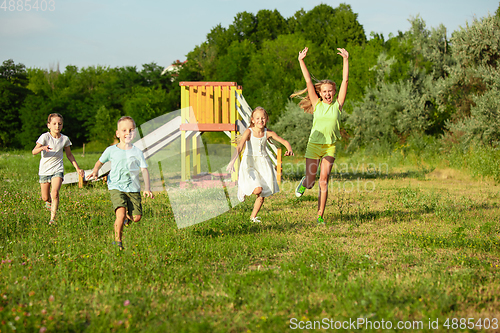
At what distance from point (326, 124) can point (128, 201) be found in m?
3.41

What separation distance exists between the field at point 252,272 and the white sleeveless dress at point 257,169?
573mm

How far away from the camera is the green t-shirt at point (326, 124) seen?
21.7 ft

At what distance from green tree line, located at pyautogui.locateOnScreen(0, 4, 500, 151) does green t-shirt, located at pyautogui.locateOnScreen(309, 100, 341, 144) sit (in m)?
12.4

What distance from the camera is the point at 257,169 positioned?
676 cm

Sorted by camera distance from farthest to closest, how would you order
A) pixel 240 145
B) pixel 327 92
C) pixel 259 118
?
pixel 327 92 → pixel 259 118 → pixel 240 145

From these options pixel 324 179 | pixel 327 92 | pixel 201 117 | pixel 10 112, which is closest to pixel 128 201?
pixel 324 179

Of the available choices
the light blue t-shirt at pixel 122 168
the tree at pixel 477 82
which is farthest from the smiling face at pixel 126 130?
the tree at pixel 477 82

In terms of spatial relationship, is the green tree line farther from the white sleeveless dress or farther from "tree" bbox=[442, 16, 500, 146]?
the white sleeveless dress

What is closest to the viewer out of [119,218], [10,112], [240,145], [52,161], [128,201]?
[119,218]

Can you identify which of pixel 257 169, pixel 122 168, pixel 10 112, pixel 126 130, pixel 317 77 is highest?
pixel 317 77

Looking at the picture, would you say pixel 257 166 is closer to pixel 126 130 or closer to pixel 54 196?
pixel 126 130

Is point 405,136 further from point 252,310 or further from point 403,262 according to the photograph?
point 252,310

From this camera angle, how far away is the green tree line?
18656 millimetres

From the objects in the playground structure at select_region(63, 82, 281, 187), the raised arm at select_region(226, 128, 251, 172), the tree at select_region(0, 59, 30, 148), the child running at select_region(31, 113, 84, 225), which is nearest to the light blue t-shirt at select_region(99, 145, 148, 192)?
the raised arm at select_region(226, 128, 251, 172)
